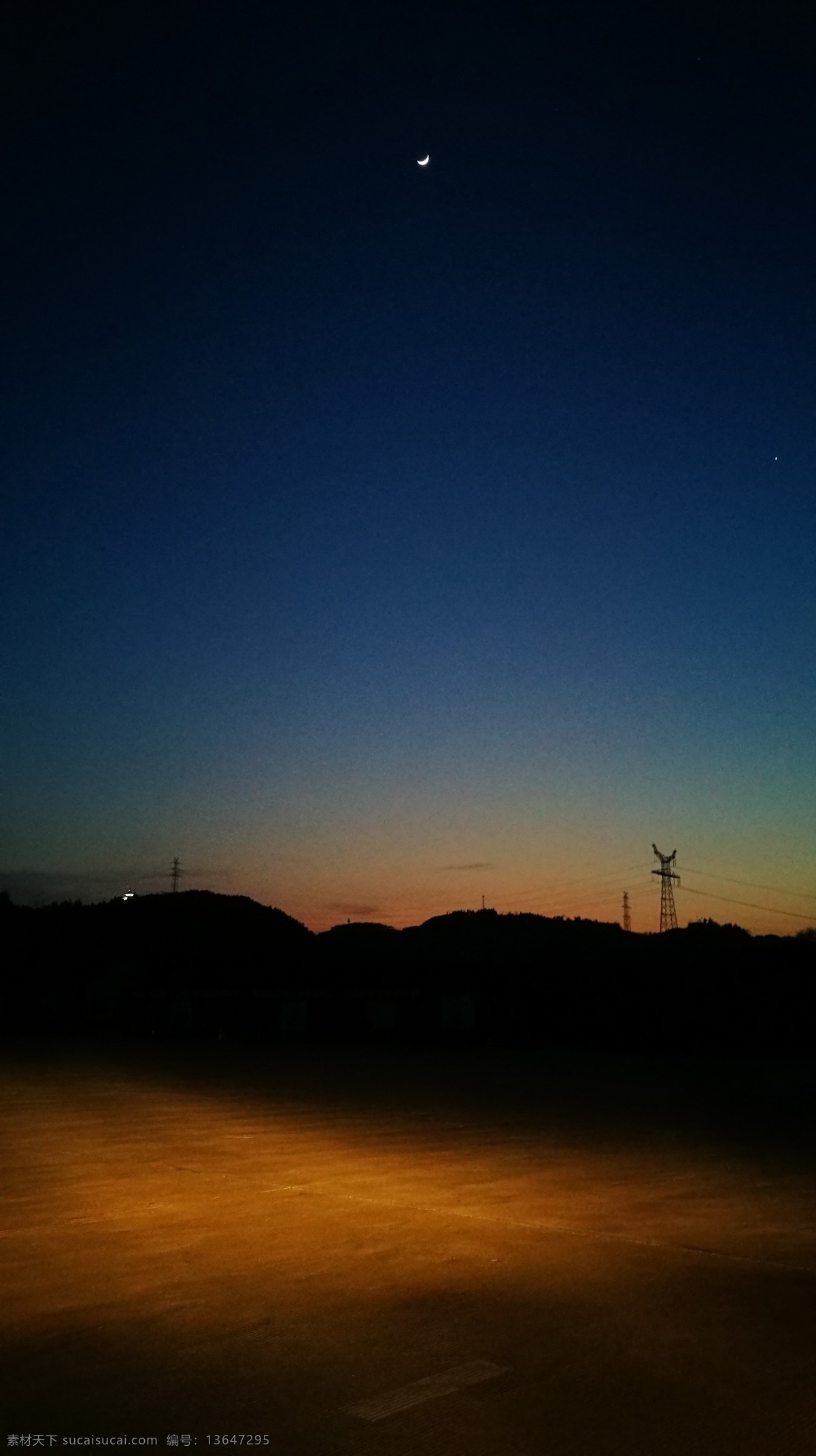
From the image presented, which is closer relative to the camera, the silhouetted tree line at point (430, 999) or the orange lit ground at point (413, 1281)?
the orange lit ground at point (413, 1281)

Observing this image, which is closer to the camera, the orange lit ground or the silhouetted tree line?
the orange lit ground

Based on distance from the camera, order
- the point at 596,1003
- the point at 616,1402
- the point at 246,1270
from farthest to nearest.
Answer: the point at 596,1003 → the point at 246,1270 → the point at 616,1402

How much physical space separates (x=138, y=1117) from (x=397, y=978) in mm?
27940

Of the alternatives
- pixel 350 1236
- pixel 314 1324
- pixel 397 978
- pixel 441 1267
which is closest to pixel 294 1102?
pixel 350 1236

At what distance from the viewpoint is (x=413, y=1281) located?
709 centimetres

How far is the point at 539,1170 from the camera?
11.5 m

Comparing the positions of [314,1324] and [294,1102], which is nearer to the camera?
[314,1324]

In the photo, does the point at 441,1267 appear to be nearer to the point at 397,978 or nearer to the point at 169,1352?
the point at 169,1352

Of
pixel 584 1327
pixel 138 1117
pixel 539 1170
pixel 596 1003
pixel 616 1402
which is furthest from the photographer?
pixel 596 1003

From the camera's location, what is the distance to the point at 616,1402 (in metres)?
5.05

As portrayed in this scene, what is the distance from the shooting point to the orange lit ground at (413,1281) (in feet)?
16.0

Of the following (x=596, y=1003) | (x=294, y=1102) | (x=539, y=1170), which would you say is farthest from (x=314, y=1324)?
(x=596, y=1003)

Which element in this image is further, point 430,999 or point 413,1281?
point 430,999

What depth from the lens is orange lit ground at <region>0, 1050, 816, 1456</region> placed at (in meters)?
4.89
